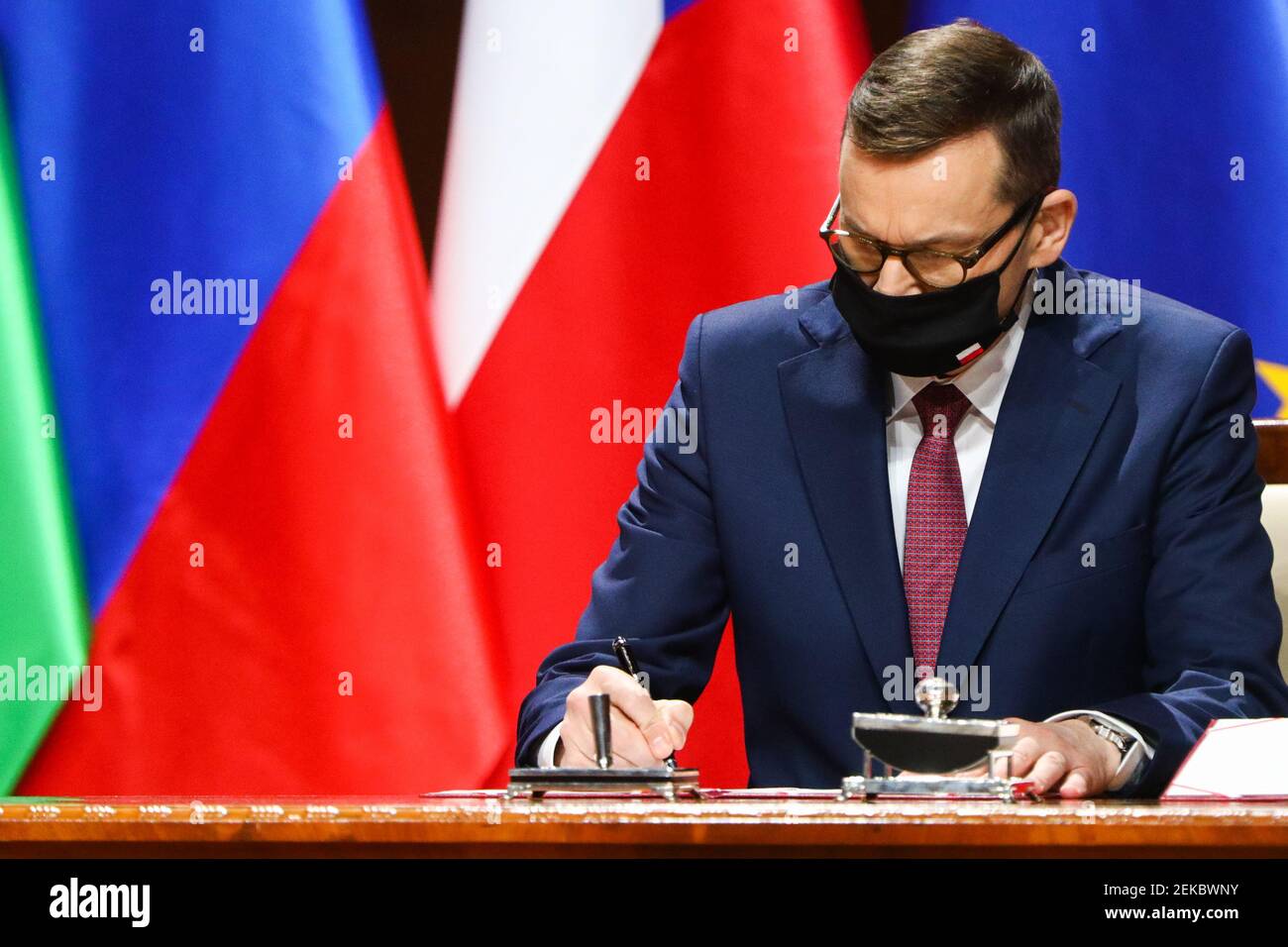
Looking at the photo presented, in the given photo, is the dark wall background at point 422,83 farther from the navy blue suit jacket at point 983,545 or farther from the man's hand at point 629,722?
the man's hand at point 629,722

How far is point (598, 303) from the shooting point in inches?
111

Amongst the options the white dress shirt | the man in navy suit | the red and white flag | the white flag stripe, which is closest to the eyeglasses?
the man in navy suit

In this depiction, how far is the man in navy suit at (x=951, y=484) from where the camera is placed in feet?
6.03

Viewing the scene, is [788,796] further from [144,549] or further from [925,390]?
[144,549]

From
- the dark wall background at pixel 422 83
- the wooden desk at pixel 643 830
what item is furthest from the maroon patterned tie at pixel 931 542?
the dark wall background at pixel 422 83

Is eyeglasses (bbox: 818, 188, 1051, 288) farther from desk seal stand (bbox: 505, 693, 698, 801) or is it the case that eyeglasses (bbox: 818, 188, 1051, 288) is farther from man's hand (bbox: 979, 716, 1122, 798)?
desk seal stand (bbox: 505, 693, 698, 801)

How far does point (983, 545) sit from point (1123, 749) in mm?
411

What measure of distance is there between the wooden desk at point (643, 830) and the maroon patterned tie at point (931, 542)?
2.83 feet

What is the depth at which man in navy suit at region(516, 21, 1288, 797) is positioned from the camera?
1.84 meters

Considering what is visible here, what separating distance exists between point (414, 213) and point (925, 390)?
4.10 feet

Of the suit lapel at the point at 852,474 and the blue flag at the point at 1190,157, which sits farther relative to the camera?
the blue flag at the point at 1190,157

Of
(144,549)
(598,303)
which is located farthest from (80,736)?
(598,303)

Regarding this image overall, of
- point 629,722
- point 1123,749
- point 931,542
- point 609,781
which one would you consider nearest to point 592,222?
point 931,542

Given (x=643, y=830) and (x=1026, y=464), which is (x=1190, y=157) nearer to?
(x=1026, y=464)
